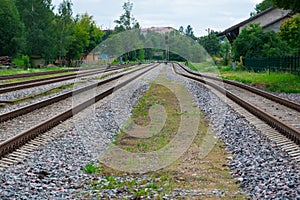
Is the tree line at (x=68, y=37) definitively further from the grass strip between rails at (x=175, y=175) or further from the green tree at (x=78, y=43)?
the grass strip between rails at (x=175, y=175)

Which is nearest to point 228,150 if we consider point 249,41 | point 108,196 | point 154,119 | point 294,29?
point 108,196

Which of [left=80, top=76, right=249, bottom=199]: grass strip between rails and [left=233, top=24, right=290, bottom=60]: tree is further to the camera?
[left=233, top=24, right=290, bottom=60]: tree

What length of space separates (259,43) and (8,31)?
31.1m

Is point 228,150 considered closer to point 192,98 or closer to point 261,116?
point 261,116

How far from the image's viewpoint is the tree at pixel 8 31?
178 ft

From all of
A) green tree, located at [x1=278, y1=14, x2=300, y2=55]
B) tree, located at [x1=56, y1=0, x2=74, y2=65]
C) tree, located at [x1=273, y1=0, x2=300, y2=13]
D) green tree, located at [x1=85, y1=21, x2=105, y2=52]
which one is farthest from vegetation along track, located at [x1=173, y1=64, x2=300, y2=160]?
green tree, located at [x1=85, y1=21, x2=105, y2=52]

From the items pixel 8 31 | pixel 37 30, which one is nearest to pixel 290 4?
pixel 8 31

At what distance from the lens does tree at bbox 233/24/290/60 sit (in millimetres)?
41781

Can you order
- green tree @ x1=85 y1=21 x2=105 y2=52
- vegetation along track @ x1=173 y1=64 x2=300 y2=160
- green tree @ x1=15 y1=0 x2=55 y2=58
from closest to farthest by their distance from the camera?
1. vegetation along track @ x1=173 y1=64 x2=300 y2=160
2. green tree @ x1=15 y1=0 x2=55 y2=58
3. green tree @ x1=85 y1=21 x2=105 y2=52

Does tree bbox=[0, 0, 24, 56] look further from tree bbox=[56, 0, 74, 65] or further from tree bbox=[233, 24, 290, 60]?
tree bbox=[233, 24, 290, 60]

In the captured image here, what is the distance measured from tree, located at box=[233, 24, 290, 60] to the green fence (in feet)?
4.45

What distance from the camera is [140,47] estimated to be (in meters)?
106

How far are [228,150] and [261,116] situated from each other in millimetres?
3298

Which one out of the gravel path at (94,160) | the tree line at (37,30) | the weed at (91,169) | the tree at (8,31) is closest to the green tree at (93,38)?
the tree line at (37,30)
